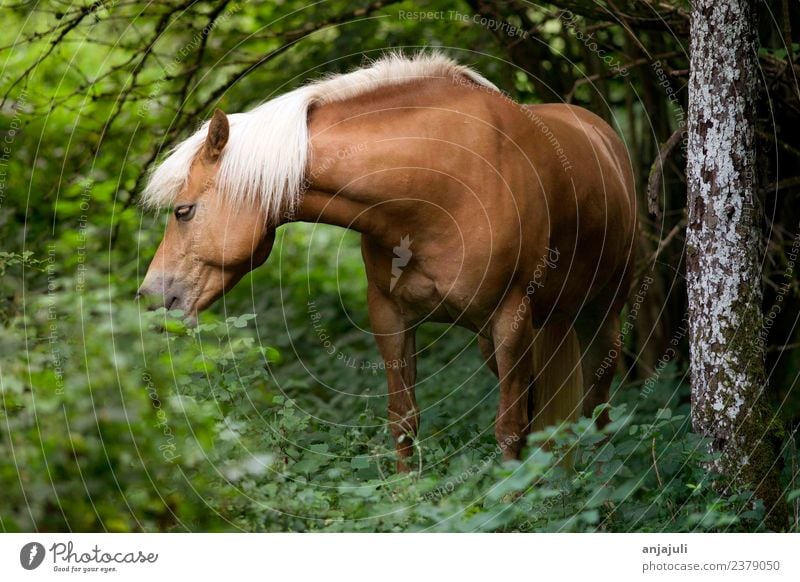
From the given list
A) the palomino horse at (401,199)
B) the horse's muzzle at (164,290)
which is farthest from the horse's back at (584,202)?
the horse's muzzle at (164,290)

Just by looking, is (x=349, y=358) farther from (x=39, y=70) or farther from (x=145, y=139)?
(x=39, y=70)

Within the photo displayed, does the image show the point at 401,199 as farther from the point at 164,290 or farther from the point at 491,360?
the point at 491,360

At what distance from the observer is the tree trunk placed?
15.8ft

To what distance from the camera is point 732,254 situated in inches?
191

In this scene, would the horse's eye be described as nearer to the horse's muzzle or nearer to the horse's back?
the horse's muzzle

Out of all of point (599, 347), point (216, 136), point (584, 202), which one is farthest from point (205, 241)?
point (599, 347)

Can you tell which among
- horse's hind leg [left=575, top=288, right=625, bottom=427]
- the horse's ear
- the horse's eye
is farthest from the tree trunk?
the horse's eye

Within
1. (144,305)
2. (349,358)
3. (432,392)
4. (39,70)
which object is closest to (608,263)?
(432,392)

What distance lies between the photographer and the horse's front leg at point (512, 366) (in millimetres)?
5473

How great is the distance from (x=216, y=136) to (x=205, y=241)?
54 centimetres

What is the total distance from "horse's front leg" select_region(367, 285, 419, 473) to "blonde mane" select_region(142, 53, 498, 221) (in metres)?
0.94

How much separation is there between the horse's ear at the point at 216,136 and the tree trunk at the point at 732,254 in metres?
2.37

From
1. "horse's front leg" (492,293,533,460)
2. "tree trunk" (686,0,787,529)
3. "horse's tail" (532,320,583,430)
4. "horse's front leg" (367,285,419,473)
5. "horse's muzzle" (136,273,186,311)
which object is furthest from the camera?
"horse's tail" (532,320,583,430)

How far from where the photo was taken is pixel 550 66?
9.01 m
